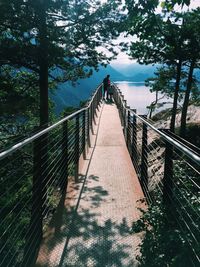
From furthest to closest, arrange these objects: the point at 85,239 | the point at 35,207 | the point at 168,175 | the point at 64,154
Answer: the point at 64,154 → the point at 85,239 → the point at 168,175 → the point at 35,207

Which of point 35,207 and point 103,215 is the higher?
point 35,207

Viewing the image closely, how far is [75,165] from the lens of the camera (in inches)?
304

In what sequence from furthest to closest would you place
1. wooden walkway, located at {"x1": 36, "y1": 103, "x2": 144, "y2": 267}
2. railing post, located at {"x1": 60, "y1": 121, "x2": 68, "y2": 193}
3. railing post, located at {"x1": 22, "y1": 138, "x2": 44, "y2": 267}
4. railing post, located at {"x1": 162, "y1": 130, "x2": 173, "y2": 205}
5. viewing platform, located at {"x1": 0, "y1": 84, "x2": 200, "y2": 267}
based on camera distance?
railing post, located at {"x1": 60, "y1": 121, "x2": 68, "y2": 193}
railing post, located at {"x1": 162, "y1": 130, "x2": 173, "y2": 205}
wooden walkway, located at {"x1": 36, "y1": 103, "x2": 144, "y2": 267}
railing post, located at {"x1": 22, "y1": 138, "x2": 44, "y2": 267}
viewing platform, located at {"x1": 0, "y1": 84, "x2": 200, "y2": 267}

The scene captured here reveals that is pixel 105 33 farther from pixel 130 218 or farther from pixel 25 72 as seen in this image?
pixel 130 218

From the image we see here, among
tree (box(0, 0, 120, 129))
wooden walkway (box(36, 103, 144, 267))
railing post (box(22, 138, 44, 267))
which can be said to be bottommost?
wooden walkway (box(36, 103, 144, 267))

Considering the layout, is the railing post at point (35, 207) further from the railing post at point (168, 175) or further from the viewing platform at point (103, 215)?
the railing post at point (168, 175)

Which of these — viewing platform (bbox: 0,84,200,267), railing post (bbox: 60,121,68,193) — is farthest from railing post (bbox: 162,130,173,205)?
railing post (bbox: 60,121,68,193)

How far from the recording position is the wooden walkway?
3.97 m

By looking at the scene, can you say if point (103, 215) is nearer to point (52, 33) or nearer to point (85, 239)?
point (85, 239)

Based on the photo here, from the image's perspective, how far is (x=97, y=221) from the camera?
16.4 feet

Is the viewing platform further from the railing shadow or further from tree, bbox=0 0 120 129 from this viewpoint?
tree, bbox=0 0 120 129

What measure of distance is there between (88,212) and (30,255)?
1.64 meters

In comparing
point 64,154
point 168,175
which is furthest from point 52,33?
point 168,175

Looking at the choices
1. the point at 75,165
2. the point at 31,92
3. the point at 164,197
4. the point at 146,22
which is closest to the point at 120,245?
the point at 164,197
